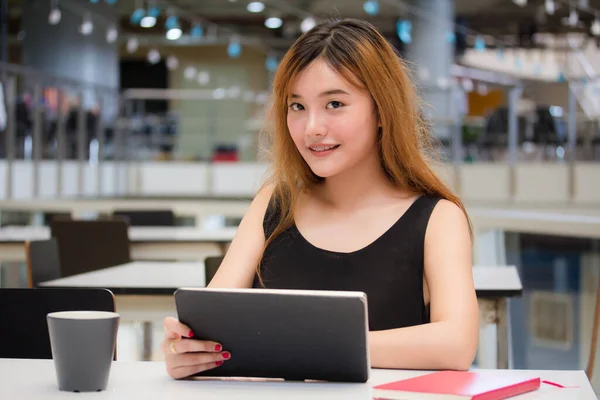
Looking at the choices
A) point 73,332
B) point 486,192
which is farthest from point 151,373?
point 486,192

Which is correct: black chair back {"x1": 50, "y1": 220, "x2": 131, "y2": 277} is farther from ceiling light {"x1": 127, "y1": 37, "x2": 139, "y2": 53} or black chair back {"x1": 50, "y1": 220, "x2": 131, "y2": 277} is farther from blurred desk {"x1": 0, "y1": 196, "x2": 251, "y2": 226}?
ceiling light {"x1": 127, "y1": 37, "x2": 139, "y2": 53}

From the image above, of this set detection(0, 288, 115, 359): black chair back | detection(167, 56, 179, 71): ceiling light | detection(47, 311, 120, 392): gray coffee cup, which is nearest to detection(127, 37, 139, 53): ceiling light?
detection(167, 56, 179, 71): ceiling light

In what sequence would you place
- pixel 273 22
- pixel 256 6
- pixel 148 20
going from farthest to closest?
pixel 273 22
pixel 256 6
pixel 148 20

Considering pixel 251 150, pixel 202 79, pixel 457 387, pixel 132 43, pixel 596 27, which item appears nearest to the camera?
pixel 457 387

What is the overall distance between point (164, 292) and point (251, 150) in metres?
6.79

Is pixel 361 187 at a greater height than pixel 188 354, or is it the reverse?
pixel 361 187

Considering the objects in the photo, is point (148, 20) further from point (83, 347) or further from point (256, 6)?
point (83, 347)

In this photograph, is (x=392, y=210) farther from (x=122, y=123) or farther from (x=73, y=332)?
(x=122, y=123)

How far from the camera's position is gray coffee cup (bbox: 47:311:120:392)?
1112 millimetres

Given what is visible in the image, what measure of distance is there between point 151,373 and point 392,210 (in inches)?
23.2

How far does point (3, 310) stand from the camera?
62.0 inches

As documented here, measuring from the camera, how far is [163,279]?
243 centimetres

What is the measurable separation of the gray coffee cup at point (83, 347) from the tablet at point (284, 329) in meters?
0.12

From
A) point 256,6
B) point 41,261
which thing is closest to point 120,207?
point 41,261
